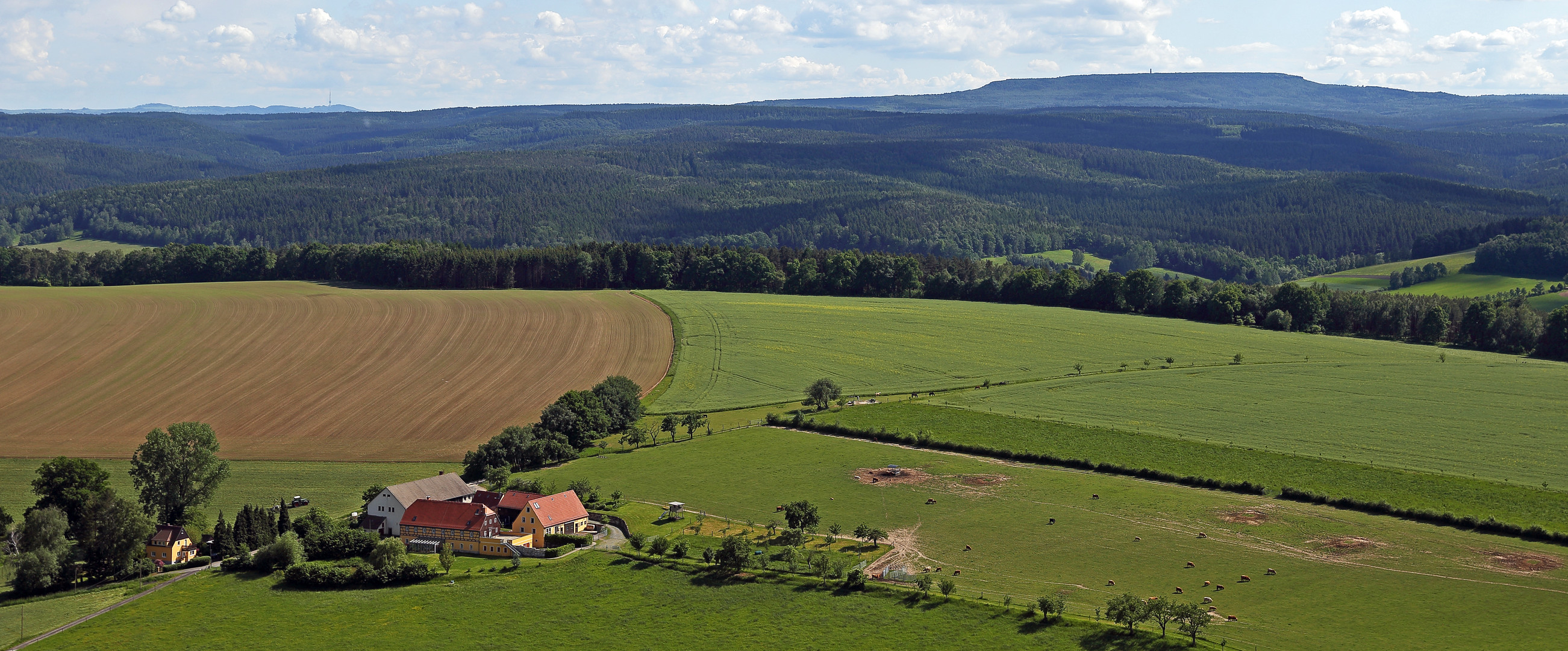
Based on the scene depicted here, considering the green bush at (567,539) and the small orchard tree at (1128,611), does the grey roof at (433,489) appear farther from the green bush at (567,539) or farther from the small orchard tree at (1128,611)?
the small orchard tree at (1128,611)

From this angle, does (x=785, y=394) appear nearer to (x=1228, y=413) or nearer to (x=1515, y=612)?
(x=1228, y=413)

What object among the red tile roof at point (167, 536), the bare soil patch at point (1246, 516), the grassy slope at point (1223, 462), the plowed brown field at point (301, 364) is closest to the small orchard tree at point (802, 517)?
the grassy slope at point (1223, 462)

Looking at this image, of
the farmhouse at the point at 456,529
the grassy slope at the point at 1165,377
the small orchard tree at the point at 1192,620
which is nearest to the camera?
the small orchard tree at the point at 1192,620

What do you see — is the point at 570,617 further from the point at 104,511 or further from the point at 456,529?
Result: the point at 104,511

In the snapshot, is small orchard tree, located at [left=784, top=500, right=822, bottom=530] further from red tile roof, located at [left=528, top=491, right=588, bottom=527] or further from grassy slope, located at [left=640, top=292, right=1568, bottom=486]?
grassy slope, located at [left=640, top=292, right=1568, bottom=486]

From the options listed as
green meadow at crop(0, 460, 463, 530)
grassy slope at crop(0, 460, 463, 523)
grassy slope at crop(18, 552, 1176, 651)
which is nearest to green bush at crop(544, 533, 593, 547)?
grassy slope at crop(18, 552, 1176, 651)

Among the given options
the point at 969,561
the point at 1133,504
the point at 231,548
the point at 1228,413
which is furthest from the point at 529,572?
the point at 1228,413
